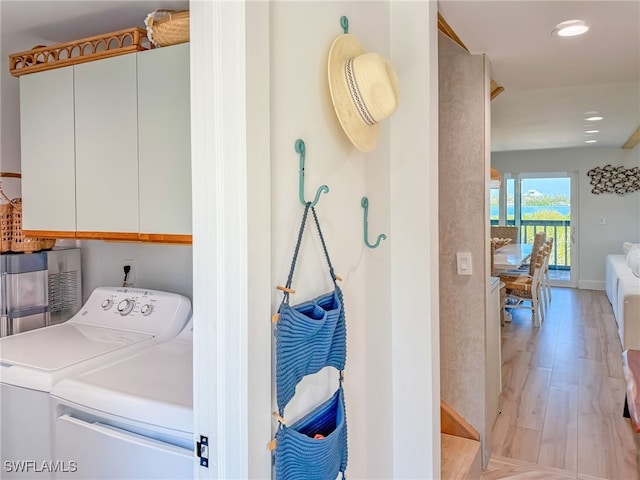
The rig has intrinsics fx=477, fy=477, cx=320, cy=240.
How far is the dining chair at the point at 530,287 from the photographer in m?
5.57

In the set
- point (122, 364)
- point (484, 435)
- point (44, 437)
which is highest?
point (122, 364)

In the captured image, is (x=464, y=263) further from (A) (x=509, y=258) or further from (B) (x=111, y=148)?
(A) (x=509, y=258)

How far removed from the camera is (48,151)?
1928mm

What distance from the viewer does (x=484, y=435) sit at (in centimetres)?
Answer: 256

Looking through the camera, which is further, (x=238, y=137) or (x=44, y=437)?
(x=44, y=437)

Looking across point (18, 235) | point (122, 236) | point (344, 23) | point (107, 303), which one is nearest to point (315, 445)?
point (122, 236)

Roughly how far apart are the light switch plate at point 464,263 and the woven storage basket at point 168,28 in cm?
171

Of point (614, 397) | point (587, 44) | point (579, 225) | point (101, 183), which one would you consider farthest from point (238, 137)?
point (579, 225)

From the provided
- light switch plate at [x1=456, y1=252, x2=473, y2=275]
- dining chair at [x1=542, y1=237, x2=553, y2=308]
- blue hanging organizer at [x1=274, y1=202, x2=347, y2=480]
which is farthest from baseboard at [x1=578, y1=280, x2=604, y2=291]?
blue hanging organizer at [x1=274, y1=202, x2=347, y2=480]

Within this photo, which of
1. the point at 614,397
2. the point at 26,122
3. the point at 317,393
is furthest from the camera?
the point at 614,397

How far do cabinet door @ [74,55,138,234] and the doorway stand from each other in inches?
307

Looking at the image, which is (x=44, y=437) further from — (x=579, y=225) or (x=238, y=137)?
(x=579, y=225)

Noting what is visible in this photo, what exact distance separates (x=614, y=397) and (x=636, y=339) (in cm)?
99

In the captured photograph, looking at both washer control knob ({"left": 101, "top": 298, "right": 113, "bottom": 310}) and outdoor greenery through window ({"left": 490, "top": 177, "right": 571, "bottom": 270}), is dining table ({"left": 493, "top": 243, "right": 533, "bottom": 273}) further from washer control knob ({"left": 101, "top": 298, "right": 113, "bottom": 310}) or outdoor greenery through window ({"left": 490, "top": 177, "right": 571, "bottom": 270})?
washer control knob ({"left": 101, "top": 298, "right": 113, "bottom": 310})
